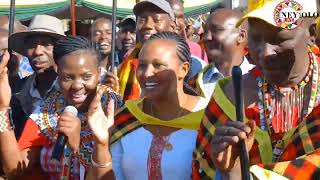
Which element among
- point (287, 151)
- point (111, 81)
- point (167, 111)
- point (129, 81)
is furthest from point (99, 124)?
point (129, 81)

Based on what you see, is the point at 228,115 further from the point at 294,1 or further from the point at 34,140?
the point at 34,140

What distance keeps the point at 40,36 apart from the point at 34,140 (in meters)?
1.25

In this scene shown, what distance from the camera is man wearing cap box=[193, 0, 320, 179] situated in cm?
261

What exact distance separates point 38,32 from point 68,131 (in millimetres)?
1725

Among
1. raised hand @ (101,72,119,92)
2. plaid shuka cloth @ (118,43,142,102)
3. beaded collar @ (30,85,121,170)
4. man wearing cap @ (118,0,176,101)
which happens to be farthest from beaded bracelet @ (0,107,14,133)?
man wearing cap @ (118,0,176,101)

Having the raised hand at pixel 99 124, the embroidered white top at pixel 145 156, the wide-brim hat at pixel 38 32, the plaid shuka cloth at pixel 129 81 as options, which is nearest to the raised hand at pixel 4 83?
the raised hand at pixel 99 124

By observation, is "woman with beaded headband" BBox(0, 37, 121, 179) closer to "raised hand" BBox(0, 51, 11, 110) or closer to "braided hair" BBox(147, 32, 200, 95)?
"raised hand" BBox(0, 51, 11, 110)

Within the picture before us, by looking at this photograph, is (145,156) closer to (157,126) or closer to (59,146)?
(157,126)

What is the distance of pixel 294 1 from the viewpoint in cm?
285

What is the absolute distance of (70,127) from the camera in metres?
3.42

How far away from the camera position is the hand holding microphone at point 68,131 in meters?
3.29

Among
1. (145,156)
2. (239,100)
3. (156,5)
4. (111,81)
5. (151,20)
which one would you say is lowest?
(145,156)

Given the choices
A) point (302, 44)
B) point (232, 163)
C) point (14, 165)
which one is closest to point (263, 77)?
point (302, 44)

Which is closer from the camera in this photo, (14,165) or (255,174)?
(255,174)
